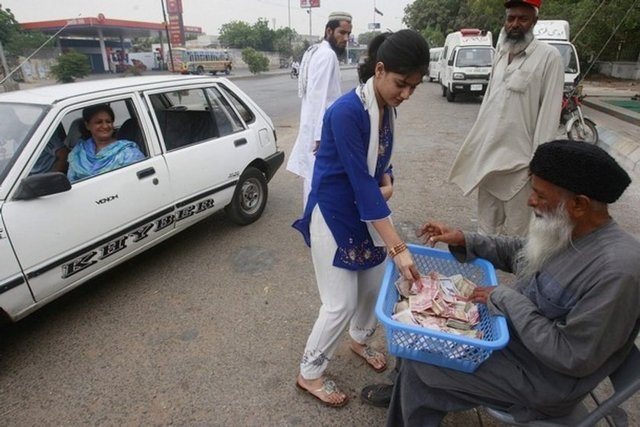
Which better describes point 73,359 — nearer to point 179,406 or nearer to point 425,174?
point 179,406

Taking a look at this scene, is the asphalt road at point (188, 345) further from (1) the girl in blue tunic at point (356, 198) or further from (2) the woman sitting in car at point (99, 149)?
(2) the woman sitting in car at point (99, 149)

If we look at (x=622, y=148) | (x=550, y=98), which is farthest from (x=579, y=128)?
(x=550, y=98)

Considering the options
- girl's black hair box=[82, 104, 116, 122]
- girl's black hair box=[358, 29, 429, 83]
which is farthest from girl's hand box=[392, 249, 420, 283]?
girl's black hair box=[82, 104, 116, 122]

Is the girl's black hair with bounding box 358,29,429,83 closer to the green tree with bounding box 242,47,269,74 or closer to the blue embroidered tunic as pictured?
the blue embroidered tunic

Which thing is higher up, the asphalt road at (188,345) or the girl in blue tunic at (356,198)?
the girl in blue tunic at (356,198)

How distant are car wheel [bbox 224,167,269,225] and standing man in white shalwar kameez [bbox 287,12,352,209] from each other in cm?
86

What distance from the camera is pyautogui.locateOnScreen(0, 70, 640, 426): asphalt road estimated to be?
2125 mm

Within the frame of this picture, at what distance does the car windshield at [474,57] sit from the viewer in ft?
44.1

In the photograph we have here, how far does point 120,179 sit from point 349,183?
6.33 feet

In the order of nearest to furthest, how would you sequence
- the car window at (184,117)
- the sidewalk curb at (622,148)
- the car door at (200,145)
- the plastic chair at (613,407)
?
the plastic chair at (613,407) → the car door at (200,145) → the car window at (184,117) → the sidewalk curb at (622,148)

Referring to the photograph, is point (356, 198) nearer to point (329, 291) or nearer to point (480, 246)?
point (329, 291)

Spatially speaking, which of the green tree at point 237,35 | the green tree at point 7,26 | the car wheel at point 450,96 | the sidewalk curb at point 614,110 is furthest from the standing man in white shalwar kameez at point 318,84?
the green tree at point 237,35

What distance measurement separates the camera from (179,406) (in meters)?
2.15

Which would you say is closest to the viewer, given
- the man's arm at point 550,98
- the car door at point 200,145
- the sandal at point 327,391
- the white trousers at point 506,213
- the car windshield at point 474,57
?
the sandal at point 327,391
